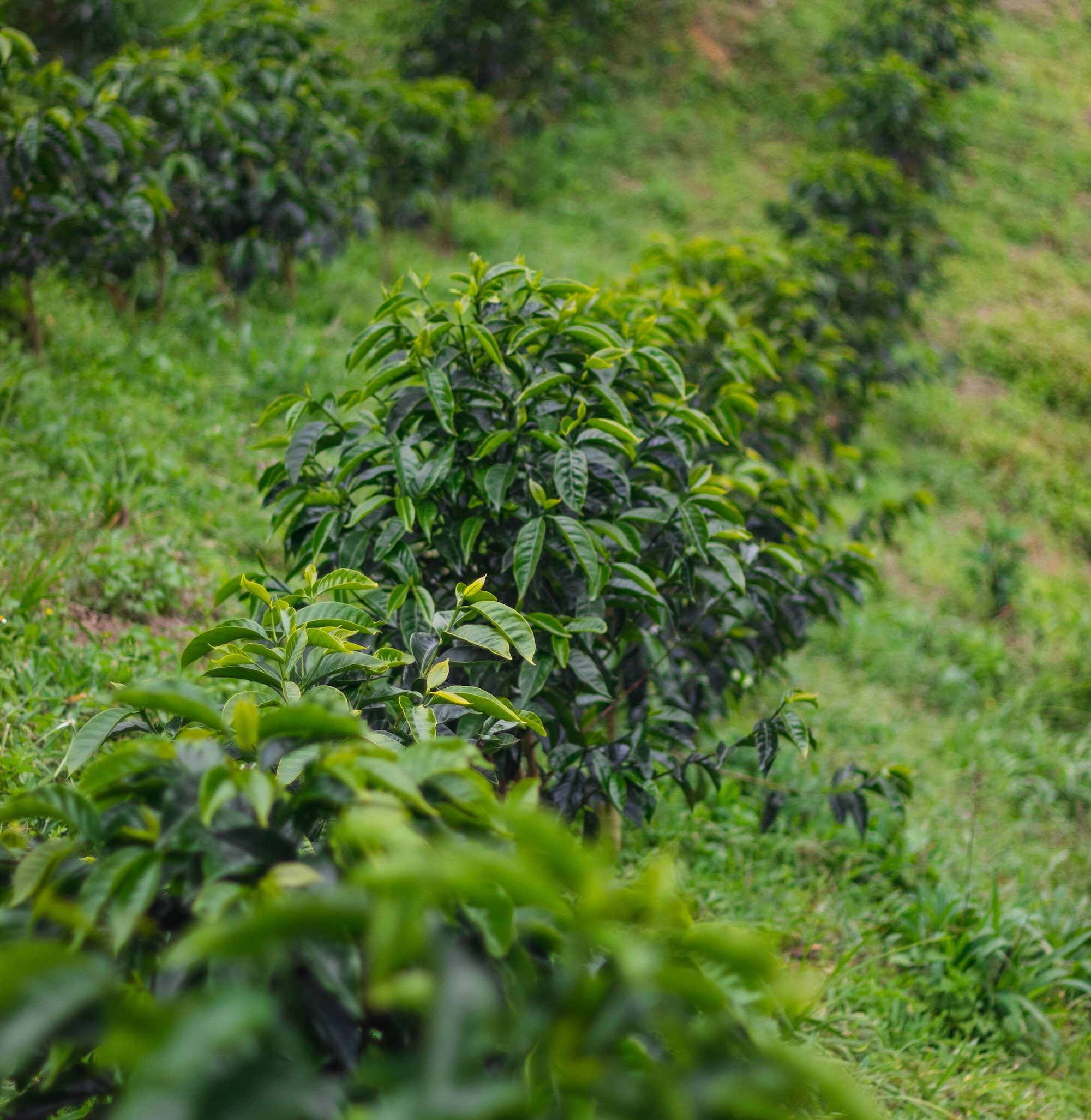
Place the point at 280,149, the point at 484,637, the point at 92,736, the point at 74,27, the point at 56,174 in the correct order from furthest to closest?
the point at 74,27 < the point at 280,149 < the point at 56,174 < the point at 484,637 < the point at 92,736

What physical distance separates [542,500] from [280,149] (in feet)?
12.5

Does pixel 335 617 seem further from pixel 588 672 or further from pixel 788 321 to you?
pixel 788 321

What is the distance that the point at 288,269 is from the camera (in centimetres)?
498

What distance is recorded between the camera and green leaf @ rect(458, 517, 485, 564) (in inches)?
64.8

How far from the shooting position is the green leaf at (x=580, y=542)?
1.55 m

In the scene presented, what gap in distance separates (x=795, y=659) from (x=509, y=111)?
615 cm

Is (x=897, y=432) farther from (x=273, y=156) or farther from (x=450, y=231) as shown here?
(x=273, y=156)

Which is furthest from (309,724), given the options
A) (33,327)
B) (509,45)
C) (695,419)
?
(509,45)

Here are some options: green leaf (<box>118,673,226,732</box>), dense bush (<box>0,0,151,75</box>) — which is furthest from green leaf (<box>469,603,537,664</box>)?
dense bush (<box>0,0,151,75</box>)

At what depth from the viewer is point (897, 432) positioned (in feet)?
22.8

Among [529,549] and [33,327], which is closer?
[529,549]

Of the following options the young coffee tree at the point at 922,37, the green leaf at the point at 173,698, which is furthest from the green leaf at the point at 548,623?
the young coffee tree at the point at 922,37

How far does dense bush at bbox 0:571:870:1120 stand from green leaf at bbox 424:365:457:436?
76 centimetres

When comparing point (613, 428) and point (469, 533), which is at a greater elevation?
point (613, 428)
